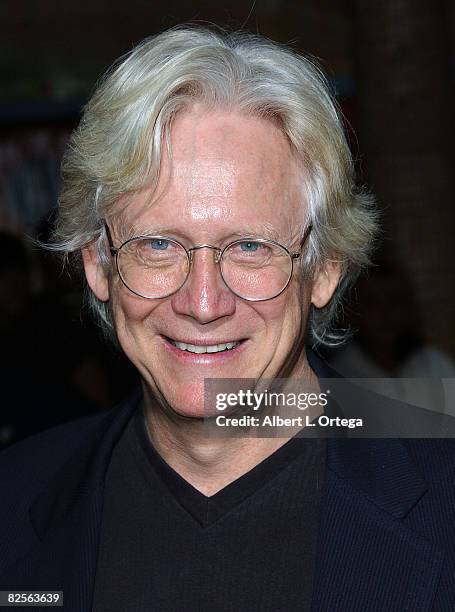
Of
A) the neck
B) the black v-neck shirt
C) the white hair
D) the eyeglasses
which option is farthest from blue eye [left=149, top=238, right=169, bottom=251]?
the black v-neck shirt

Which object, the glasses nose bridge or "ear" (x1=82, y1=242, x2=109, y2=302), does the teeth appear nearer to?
the glasses nose bridge

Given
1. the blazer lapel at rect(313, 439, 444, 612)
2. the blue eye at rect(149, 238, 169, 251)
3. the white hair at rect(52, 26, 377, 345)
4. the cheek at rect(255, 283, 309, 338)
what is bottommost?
the blazer lapel at rect(313, 439, 444, 612)

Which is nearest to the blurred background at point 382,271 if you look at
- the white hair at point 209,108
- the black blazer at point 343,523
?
the white hair at point 209,108

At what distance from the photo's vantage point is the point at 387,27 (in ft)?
16.7

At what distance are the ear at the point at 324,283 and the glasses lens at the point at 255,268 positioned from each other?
21 centimetres

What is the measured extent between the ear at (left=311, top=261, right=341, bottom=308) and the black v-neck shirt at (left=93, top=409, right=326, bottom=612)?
1.24ft

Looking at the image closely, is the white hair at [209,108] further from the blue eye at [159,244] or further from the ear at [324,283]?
the blue eye at [159,244]

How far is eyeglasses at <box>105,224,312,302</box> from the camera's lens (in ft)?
7.65

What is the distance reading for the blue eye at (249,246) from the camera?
2.33 meters

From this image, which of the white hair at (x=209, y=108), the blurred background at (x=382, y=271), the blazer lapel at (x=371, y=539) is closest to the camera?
the blazer lapel at (x=371, y=539)

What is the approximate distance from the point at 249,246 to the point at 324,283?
1.19 feet

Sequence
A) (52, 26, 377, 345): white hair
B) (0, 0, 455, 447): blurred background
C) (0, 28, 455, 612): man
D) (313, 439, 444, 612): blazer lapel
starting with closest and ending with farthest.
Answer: (313, 439, 444, 612): blazer lapel → (0, 28, 455, 612): man → (52, 26, 377, 345): white hair → (0, 0, 455, 447): blurred background

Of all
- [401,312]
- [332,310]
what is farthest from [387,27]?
[332,310]

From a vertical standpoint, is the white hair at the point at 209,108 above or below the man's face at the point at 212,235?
above
